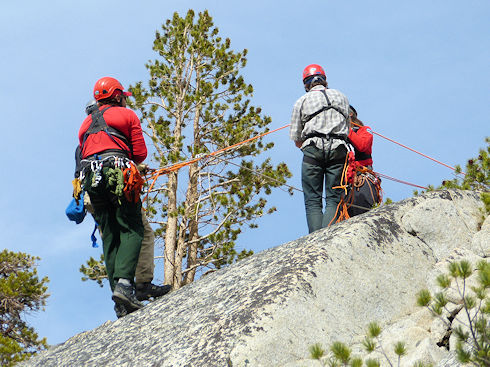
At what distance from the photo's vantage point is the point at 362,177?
6.37 meters

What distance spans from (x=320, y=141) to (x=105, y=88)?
212 cm

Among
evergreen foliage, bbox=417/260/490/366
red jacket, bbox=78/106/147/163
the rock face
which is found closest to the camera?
evergreen foliage, bbox=417/260/490/366

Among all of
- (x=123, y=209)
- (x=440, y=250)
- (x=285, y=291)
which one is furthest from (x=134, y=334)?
(x=440, y=250)

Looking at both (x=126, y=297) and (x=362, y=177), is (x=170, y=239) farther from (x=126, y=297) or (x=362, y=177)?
(x=126, y=297)

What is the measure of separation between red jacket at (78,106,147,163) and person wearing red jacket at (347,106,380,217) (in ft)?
7.12

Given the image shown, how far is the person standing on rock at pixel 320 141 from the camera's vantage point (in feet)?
19.9

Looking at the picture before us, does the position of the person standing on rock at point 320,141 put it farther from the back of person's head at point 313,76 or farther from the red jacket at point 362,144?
the red jacket at point 362,144

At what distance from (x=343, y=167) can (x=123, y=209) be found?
7.42 ft

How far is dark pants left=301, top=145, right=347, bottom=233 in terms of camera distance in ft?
20.1

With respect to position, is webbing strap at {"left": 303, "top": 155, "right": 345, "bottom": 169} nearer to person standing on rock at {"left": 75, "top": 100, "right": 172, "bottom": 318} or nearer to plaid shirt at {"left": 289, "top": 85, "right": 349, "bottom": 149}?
plaid shirt at {"left": 289, "top": 85, "right": 349, "bottom": 149}

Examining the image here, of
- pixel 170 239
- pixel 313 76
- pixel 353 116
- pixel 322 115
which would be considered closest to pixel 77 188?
pixel 322 115

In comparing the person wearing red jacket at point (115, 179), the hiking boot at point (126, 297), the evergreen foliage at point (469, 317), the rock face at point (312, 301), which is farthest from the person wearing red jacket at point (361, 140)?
the evergreen foliage at point (469, 317)

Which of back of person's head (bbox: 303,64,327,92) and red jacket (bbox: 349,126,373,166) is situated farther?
red jacket (bbox: 349,126,373,166)

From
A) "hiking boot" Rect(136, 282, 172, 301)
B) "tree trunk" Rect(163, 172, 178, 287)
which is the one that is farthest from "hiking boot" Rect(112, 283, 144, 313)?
"tree trunk" Rect(163, 172, 178, 287)
